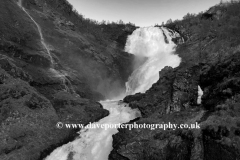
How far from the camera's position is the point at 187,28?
40000 mm

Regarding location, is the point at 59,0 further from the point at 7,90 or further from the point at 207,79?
the point at 207,79

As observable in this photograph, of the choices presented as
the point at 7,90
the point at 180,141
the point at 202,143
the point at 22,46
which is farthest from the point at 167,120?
the point at 22,46

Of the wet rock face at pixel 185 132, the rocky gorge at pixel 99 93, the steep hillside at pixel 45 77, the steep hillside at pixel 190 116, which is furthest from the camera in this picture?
the steep hillside at pixel 45 77

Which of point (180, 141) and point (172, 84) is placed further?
point (172, 84)

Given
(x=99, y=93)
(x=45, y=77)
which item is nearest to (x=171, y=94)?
(x=99, y=93)

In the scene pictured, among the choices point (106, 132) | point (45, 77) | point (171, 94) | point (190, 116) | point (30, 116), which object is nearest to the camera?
point (190, 116)

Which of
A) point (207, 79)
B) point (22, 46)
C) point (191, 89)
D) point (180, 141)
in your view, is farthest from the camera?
point (22, 46)

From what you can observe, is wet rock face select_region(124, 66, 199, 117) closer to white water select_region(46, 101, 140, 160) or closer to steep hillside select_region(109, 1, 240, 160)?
steep hillside select_region(109, 1, 240, 160)

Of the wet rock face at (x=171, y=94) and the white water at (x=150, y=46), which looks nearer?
the wet rock face at (x=171, y=94)

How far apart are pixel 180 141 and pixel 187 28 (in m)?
36.6

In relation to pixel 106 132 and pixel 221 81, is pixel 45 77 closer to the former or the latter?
Answer: pixel 106 132

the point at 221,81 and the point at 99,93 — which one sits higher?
the point at 99,93

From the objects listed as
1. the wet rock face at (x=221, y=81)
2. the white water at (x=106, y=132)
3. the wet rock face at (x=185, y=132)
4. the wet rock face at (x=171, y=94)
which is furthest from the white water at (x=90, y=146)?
the wet rock face at (x=221, y=81)

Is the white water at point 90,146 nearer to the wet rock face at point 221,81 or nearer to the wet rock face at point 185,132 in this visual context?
the wet rock face at point 185,132
